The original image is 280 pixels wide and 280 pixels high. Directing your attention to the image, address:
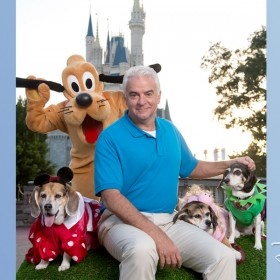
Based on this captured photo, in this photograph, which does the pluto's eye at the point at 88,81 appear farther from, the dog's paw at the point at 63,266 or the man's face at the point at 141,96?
the dog's paw at the point at 63,266

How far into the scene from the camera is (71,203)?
1.80m

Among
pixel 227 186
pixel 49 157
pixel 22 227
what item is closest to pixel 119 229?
pixel 227 186

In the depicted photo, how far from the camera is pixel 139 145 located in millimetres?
1714

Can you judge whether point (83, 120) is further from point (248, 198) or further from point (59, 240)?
point (248, 198)

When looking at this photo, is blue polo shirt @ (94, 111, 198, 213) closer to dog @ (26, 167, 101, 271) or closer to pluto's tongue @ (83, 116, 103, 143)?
dog @ (26, 167, 101, 271)

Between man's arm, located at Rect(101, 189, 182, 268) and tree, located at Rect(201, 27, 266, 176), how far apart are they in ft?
24.7

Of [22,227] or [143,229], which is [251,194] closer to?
[143,229]

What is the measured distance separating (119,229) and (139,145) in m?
0.30

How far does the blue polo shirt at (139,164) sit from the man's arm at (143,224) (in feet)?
0.15

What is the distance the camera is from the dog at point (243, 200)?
78.6 inches

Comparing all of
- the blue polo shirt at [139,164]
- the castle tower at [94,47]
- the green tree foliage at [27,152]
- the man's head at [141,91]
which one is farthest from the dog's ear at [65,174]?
the green tree foliage at [27,152]

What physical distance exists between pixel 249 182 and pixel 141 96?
0.67 m

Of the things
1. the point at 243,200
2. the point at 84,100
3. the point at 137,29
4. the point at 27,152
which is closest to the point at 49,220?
the point at 84,100

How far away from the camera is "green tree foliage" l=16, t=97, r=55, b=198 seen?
1416 centimetres
